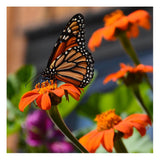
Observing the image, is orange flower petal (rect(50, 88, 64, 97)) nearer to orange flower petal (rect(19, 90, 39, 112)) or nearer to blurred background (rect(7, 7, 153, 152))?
orange flower petal (rect(19, 90, 39, 112))

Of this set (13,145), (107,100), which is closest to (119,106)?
(107,100)

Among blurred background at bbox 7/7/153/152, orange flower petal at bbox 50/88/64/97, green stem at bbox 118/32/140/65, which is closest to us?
orange flower petal at bbox 50/88/64/97

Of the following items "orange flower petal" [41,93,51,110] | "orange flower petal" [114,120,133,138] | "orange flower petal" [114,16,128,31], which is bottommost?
"orange flower petal" [114,120,133,138]

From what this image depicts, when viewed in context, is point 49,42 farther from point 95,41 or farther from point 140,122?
point 140,122

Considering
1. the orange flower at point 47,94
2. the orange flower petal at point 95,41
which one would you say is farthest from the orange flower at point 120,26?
the orange flower at point 47,94

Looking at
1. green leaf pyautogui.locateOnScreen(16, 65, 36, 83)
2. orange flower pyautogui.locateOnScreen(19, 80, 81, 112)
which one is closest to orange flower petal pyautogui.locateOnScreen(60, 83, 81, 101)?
orange flower pyautogui.locateOnScreen(19, 80, 81, 112)

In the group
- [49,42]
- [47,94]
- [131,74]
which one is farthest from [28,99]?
[49,42]
